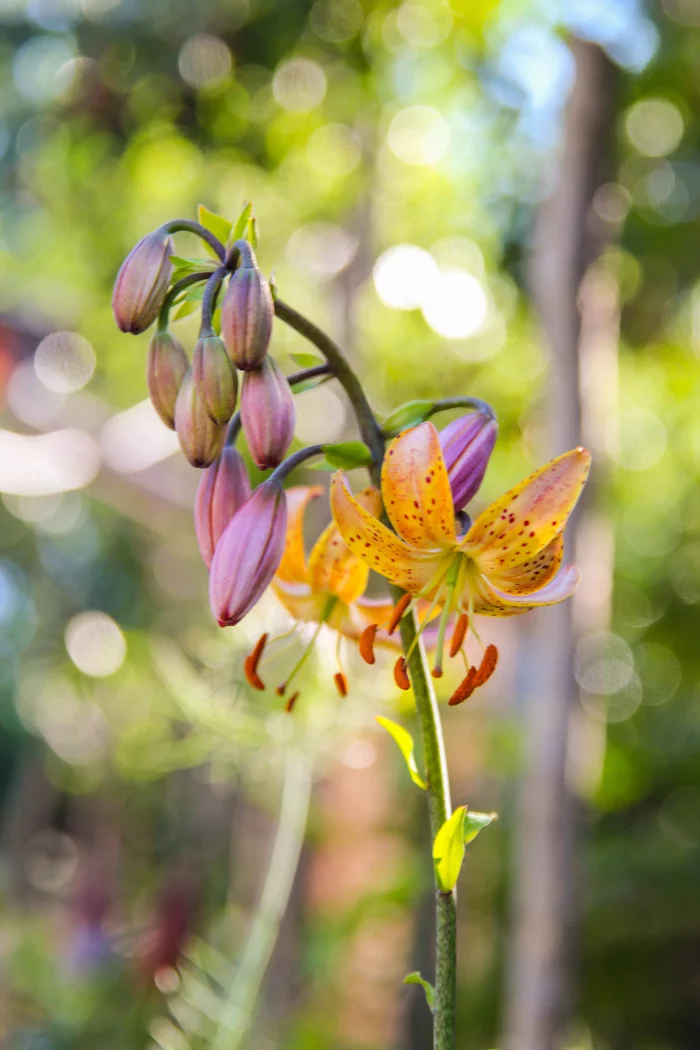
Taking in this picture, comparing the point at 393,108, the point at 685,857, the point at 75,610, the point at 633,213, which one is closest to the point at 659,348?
the point at 633,213

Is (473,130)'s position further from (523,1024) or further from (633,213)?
(523,1024)

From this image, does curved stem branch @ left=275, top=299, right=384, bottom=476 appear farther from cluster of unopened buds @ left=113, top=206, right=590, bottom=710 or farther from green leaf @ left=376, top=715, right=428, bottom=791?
green leaf @ left=376, top=715, right=428, bottom=791

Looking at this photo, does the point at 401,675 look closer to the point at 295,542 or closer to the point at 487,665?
the point at 487,665

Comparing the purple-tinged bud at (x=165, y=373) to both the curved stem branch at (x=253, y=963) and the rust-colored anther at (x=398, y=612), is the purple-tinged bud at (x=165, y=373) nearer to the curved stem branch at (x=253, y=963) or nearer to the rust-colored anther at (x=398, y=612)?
the rust-colored anther at (x=398, y=612)

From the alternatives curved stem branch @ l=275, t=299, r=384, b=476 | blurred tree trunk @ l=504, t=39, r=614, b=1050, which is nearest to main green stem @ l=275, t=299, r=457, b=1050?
curved stem branch @ l=275, t=299, r=384, b=476

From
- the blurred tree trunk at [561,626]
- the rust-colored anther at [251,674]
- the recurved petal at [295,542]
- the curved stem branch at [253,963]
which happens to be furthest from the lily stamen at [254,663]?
the blurred tree trunk at [561,626]

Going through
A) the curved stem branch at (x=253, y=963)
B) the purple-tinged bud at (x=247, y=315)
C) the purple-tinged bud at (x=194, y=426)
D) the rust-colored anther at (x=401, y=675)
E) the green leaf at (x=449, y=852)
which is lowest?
the curved stem branch at (x=253, y=963)
